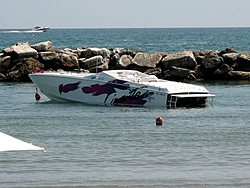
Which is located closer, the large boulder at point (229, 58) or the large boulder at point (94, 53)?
the large boulder at point (229, 58)

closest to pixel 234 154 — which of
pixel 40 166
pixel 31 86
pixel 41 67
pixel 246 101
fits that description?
pixel 40 166

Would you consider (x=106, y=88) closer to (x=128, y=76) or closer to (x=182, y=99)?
(x=128, y=76)

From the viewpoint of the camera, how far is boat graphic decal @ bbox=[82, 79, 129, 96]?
112ft

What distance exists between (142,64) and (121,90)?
39.3 ft

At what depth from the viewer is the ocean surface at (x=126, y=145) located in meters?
19.3

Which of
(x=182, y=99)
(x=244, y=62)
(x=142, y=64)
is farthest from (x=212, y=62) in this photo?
(x=182, y=99)

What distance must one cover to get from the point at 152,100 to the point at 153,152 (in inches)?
421

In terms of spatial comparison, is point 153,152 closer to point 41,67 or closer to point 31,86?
point 31,86

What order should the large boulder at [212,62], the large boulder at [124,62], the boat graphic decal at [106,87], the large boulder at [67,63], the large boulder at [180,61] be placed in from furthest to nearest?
the large boulder at [67,63], the large boulder at [212,62], the large boulder at [124,62], the large boulder at [180,61], the boat graphic decal at [106,87]

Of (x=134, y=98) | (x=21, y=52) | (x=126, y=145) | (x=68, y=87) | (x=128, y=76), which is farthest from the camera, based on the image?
(x=21, y=52)

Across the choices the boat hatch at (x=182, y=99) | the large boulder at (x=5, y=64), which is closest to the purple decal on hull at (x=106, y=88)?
the boat hatch at (x=182, y=99)

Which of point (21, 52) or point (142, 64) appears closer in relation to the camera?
point (142, 64)

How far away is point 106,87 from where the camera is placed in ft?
→ 113

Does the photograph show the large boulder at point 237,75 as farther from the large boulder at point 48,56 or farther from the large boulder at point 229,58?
the large boulder at point 48,56
